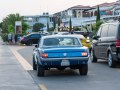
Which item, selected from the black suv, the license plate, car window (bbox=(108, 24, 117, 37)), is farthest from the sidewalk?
car window (bbox=(108, 24, 117, 37))

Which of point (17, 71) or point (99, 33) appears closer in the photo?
point (17, 71)

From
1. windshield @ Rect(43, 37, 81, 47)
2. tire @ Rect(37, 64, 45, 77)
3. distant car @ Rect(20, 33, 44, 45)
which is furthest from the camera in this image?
distant car @ Rect(20, 33, 44, 45)

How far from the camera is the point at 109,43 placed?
1911 centimetres

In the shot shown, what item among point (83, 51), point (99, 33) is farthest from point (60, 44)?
point (99, 33)

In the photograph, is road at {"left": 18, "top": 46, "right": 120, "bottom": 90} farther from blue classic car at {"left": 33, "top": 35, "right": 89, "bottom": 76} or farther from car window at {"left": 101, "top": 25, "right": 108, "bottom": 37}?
car window at {"left": 101, "top": 25, "right": 108, "bottom": 37}

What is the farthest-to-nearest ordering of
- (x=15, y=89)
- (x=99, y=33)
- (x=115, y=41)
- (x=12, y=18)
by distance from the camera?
(x=12, y=18)
(x=99, y=33)
(x=115, y=41)
(x=15, y=89)

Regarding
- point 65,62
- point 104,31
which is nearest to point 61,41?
point 65,62

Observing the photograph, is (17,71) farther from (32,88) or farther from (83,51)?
(32,88)

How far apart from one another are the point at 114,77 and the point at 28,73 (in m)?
3.74

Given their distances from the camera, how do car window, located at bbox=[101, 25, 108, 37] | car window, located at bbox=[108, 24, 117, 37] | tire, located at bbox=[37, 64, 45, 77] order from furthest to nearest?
car window, located at bbox=[101, 25, 108, 37] → car window, located at bbox=[108, 24, 117, 37] → tire, located at bbox=[37, 64, 45, 77]

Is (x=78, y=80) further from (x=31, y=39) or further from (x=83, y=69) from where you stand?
(x=31, y=39)

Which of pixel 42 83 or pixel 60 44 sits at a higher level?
pixel 60 44

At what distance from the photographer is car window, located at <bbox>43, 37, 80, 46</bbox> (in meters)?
16.3

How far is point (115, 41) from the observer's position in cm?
1845
